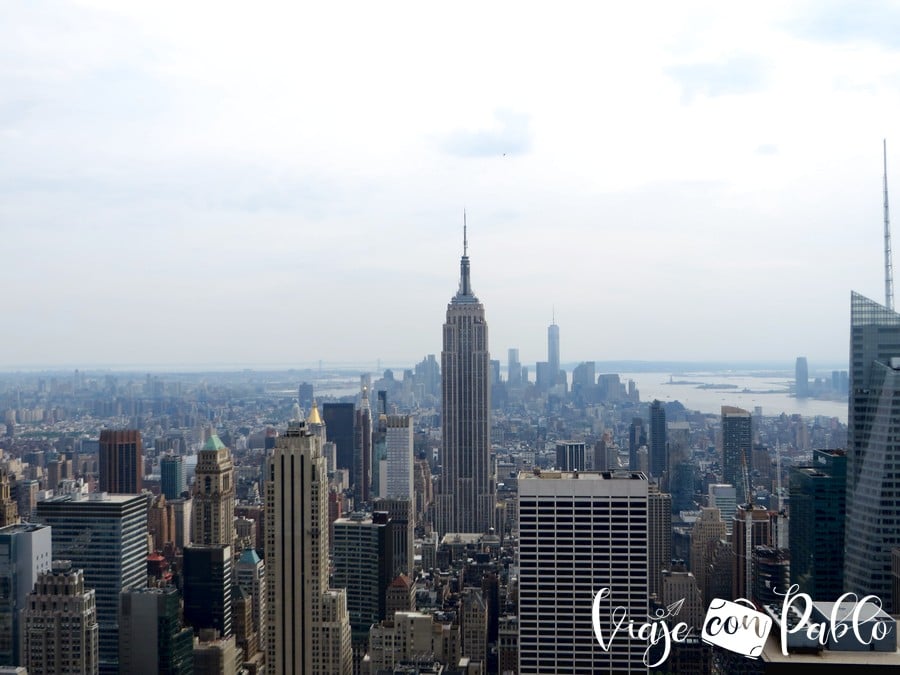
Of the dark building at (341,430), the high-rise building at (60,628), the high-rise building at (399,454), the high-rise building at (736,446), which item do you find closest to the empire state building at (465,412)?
the high-rise building at (399,454)

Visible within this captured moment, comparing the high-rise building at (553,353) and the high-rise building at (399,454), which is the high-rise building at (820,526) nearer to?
the high-rise building at (553,353)

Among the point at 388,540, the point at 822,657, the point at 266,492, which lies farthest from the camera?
the point at 388,540

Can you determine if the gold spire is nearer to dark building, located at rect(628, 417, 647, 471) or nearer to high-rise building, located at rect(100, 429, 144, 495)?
high-rise building, located at rect(100, 429, 144, 495)

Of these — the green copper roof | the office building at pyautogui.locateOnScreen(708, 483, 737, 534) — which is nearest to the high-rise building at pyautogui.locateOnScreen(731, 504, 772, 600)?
the office building at pyautogui.locateOnScreen(708, 483, 737, 534)

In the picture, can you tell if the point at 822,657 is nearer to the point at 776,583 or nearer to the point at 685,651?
the point at 685,651

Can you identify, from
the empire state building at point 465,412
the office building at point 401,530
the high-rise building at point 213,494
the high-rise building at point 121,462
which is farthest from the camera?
the empire state building at point 465,412

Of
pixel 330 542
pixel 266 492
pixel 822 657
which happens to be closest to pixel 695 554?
pixel 330 542
